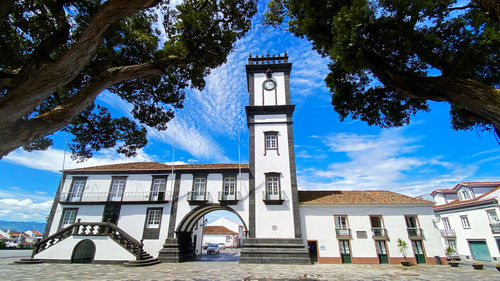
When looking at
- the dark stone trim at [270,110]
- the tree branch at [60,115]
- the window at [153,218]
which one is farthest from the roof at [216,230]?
the tree branch at [60,115]

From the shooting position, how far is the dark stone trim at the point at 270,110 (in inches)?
818

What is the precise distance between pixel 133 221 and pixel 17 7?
16217 mm

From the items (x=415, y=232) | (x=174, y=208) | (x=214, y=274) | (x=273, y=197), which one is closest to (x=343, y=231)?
(x=415, y=232)

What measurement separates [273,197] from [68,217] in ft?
57.8

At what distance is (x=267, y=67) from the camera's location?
74.0 ft

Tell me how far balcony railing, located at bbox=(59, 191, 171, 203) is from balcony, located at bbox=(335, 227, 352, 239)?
14.2m

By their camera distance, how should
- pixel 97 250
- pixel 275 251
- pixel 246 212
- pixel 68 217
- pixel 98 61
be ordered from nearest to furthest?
pixel 98 61, pixel 97 250, pixel 275 251, pixel 246 212, pixel 68 217

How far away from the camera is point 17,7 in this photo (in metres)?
6.79

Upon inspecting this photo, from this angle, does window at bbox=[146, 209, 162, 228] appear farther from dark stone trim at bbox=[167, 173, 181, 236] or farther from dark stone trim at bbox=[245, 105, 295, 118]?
dark stone trim at bbox=[245, 105, 295, 118]

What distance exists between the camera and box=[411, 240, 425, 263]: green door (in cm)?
1744

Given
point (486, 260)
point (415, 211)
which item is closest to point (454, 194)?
point (486, 260)

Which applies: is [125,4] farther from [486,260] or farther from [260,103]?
[486,260]

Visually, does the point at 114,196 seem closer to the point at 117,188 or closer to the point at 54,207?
the point at 117,188

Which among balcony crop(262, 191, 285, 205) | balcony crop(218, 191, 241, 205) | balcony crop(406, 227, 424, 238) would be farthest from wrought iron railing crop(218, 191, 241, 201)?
balcony crop(406, 227, 424, 238)
